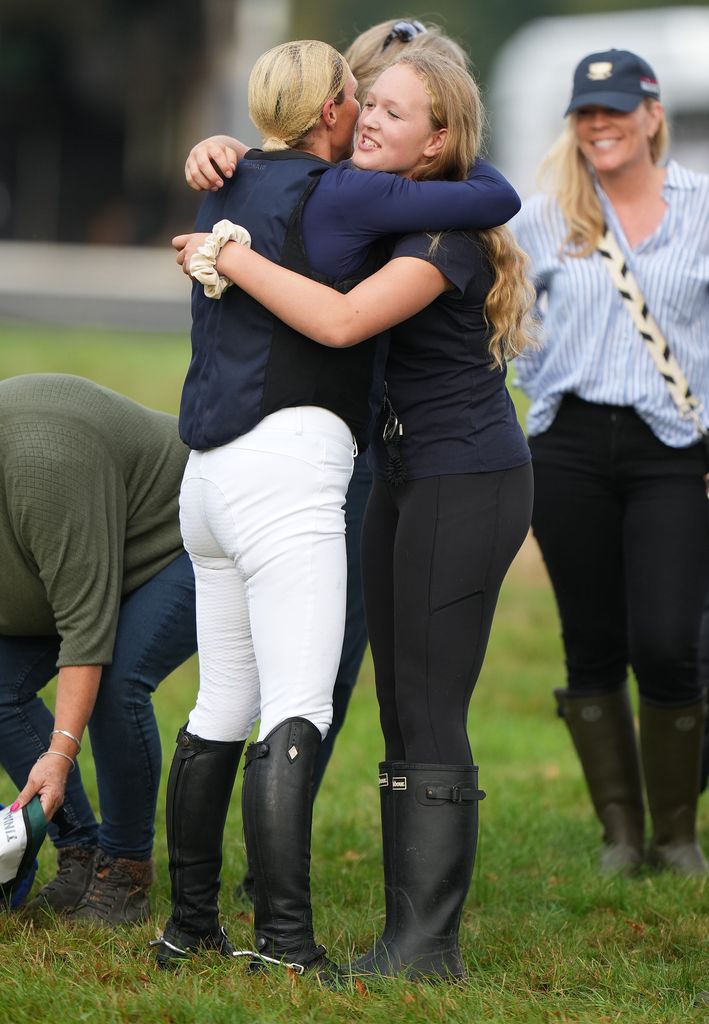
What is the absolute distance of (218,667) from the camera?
3404mm

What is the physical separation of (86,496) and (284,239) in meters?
0.82

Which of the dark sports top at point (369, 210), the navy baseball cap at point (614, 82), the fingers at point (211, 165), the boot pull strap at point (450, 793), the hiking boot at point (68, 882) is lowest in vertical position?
the hiking boot at point (68, 882)

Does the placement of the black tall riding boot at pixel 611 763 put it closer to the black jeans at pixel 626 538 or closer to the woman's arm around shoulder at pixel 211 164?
the black jeans at pixel 626 538

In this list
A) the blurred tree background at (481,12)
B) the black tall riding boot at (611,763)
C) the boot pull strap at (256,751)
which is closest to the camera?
the boot pull strap at (256,751)

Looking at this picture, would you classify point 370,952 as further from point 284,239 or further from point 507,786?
point 507,786

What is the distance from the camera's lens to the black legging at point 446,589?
3.34 meters

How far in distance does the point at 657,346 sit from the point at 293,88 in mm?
1651

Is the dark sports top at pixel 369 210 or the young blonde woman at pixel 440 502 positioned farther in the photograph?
the young blonde woman at pixel 440 502

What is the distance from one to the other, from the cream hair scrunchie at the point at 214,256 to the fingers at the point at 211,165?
0.12 metres

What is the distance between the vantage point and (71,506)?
141 inches

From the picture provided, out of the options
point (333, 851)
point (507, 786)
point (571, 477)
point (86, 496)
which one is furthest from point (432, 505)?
point (507, 786)

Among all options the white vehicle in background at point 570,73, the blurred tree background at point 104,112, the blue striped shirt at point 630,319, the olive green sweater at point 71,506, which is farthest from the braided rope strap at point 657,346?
the blurred tree background at point 104,112

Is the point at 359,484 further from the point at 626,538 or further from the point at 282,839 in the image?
the point at 282,839

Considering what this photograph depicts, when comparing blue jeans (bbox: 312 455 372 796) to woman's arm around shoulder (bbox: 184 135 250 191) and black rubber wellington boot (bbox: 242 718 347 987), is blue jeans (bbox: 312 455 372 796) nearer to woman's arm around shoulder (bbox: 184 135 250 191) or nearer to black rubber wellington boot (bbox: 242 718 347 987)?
black rubber wellington boot (bbox: 242 718 347 987)
